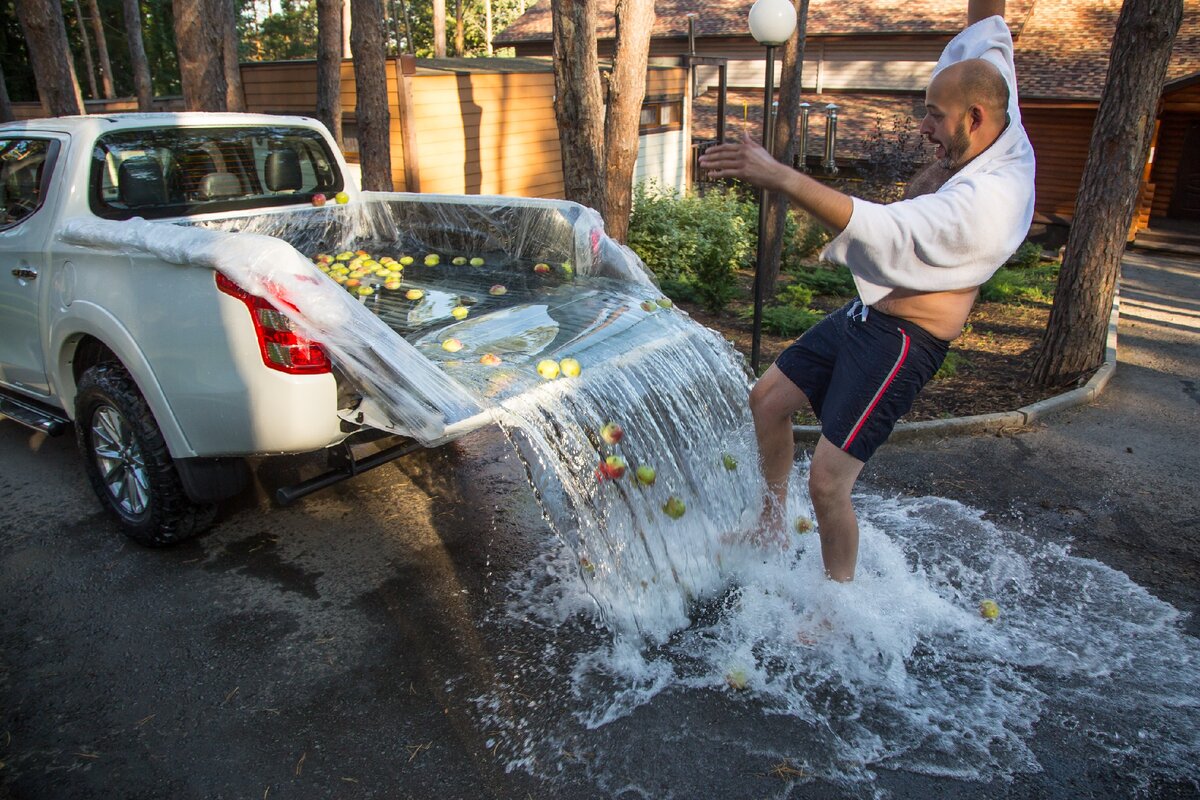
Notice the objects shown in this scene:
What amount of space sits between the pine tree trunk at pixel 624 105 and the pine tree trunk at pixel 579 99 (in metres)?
0.25

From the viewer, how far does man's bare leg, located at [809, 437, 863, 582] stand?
10.3 feet

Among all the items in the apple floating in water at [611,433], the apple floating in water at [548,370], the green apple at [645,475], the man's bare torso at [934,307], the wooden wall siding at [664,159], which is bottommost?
the wooden wall siding at [664,159]

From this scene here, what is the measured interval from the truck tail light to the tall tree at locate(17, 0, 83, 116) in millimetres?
8399

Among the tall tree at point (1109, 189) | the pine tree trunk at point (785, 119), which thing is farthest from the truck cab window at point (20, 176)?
the pine tree trunk at point (785, 119)

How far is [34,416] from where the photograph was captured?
15.2 feet

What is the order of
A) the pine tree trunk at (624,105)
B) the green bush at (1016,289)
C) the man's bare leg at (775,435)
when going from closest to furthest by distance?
the man's bare leg at (775,435)
the pine tree trunk at (624,105)
the green bush at (1016,289)

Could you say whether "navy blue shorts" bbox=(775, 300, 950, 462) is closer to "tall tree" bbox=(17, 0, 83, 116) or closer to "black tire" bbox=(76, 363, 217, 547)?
"black tire" bbox=(76, 363, 217, 547)

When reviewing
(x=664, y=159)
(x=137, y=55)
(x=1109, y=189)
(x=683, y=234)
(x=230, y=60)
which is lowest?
(x=683, y=234)

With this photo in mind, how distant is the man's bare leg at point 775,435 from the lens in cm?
352

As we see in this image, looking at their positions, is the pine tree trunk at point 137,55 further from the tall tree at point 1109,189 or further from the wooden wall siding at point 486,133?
the tall tree at point 1109,189

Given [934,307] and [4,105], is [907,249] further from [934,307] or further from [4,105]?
[4,105]

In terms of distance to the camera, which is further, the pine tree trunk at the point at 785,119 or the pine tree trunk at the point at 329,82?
the pine tree trunk at the point at 329,82

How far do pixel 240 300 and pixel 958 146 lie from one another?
8.69 ft

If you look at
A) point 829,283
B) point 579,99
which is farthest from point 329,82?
point 829,283
